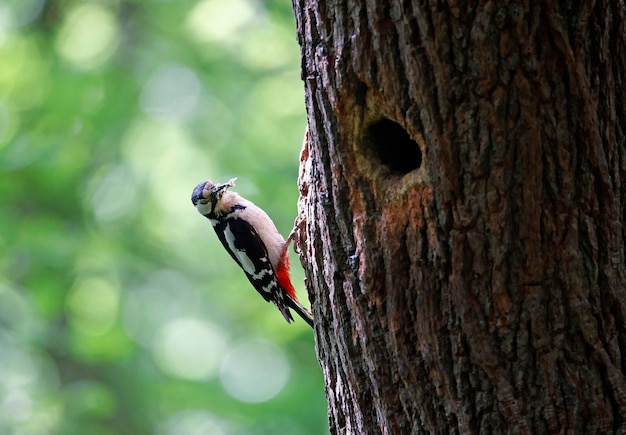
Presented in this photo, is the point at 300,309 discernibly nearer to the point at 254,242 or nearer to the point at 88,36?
the point at 254,242

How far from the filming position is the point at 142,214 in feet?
27.9

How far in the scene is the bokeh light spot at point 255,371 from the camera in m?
7.79

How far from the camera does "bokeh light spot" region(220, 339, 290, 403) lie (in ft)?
25.5

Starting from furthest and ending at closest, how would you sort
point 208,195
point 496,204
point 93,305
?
point 93,305 < point 208,195 < point 496,204

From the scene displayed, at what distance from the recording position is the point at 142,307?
28.6ft

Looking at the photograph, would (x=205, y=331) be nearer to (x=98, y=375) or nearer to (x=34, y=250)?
(x=98, y=375)

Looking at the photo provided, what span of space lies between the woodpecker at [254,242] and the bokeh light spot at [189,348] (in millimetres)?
3811

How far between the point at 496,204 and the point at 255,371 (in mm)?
6670

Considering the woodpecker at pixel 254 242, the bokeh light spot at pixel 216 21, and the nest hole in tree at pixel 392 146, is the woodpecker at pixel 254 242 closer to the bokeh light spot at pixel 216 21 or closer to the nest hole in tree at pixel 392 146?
the nest hole in tree at pixel 392 146

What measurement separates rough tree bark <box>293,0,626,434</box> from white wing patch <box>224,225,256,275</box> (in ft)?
8.16

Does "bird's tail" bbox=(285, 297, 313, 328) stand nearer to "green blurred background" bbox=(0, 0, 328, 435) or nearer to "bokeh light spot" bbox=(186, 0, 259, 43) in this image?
"green blurred background" bbox=(0, 0, 328, 435)

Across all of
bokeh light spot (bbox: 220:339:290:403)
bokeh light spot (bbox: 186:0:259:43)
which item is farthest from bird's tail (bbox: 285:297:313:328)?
bokeh light spot (bbox: 186:0:259:43)

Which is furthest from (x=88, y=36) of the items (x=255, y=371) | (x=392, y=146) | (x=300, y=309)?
(x=392, y=146)

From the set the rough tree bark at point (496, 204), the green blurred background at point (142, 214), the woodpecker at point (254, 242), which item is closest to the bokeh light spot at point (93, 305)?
the green blurred background at point (142, 214)
